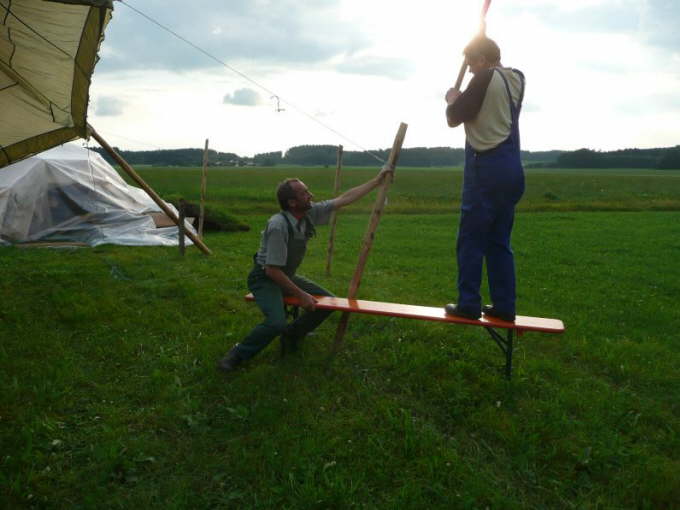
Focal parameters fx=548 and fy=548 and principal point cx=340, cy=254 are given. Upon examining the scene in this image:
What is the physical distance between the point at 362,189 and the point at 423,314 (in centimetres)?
130

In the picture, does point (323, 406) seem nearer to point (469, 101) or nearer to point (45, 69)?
point (469, 101)

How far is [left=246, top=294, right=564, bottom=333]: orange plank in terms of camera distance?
15.8 ft

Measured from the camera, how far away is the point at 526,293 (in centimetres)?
877

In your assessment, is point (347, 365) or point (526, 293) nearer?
point (347, 365)

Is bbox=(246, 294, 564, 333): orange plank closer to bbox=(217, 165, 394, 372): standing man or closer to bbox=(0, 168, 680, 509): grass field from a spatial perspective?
bbox=(217, 165, 394, 372): standing man

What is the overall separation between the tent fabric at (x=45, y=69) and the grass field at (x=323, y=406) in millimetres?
2251

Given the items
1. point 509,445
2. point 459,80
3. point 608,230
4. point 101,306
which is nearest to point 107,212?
point 101,306

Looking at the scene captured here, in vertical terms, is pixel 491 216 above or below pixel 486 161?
below

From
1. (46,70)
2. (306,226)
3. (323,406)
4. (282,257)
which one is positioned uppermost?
(46,70)

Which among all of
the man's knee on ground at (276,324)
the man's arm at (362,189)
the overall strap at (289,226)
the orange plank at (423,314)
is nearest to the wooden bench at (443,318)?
the orange plank at (423,314)

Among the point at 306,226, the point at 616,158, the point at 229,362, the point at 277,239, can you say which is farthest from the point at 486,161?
the point at 616,158

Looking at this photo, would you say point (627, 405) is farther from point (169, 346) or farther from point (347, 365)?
point (169, 346)

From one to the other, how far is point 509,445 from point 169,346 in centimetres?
360

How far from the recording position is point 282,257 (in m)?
4.94
